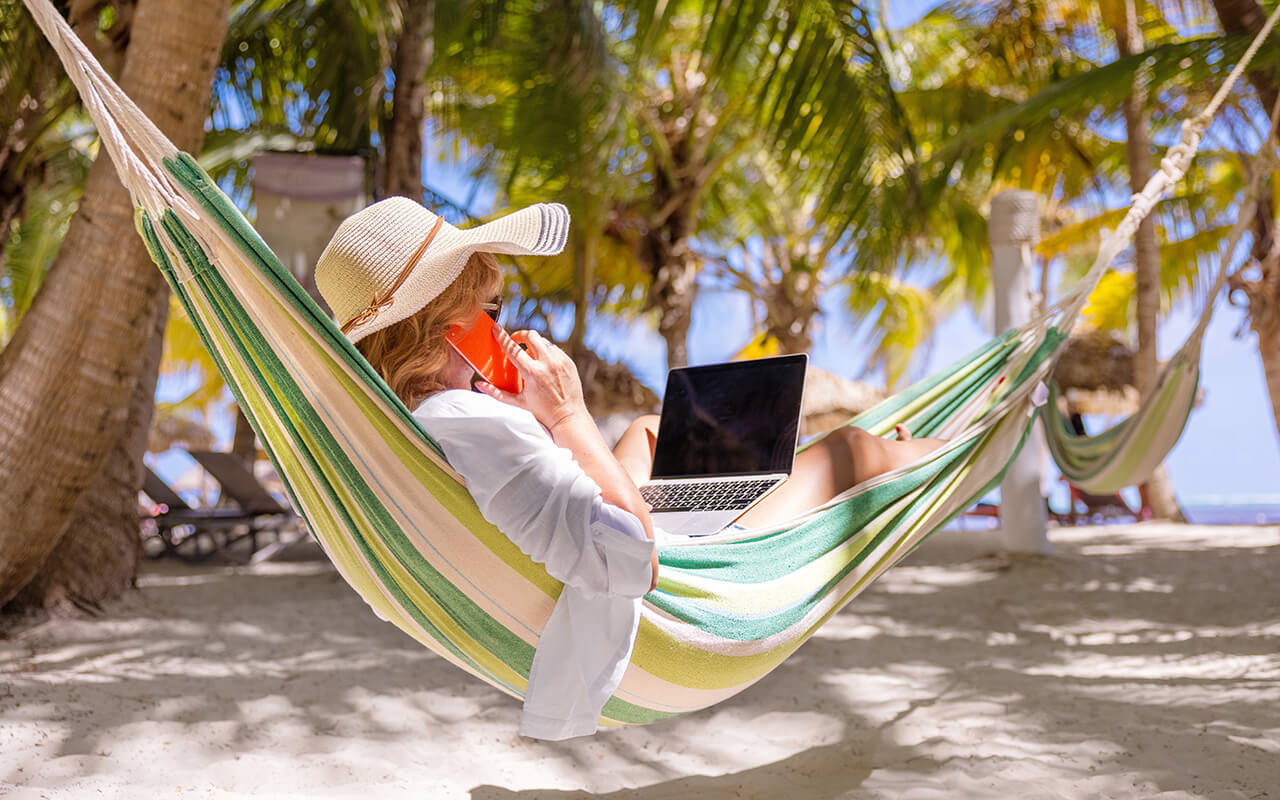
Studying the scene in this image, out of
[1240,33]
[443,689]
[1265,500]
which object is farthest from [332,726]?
[1265,500]

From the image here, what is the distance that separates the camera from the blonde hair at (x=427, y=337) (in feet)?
4.38

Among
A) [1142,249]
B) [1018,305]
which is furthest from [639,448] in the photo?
[1142,249]

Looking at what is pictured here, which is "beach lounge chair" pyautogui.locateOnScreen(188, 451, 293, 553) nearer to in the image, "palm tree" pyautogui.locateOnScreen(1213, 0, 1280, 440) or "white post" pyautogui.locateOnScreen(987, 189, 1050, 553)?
"white post" pyautogui.locateOnScreen(987, 189, 1050, 553)

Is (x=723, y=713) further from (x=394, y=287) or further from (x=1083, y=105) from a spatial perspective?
(x=1083, y=105)

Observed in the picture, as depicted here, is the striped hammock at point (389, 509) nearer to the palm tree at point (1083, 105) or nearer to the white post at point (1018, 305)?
the white post at point (1018, 305)

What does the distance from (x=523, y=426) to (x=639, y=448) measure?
34.7 inches

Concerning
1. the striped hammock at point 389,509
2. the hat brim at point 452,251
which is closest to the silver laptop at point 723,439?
the striped hammock at point 389,509

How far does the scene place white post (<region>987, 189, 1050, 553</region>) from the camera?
4891 millimetres

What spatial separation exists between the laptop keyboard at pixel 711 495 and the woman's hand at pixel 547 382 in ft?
2.12

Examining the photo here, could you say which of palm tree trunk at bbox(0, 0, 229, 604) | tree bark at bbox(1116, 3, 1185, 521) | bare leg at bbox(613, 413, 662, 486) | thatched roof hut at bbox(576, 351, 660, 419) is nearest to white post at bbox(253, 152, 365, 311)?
palm tree trunk at bbox(0, 0, 229, 604)

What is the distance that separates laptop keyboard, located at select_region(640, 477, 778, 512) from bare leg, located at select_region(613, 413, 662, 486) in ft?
0.29

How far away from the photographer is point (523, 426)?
121cm

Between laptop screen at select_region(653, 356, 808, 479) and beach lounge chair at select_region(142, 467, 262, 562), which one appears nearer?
laptop screen at select_region(653, 356, 808, 479)

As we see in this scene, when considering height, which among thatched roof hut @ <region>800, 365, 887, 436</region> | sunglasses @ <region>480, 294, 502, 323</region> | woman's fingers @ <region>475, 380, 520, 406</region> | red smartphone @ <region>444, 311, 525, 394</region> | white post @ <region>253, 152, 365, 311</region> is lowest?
woman's fingers @ <region>475, 380, 520, 406</region>
